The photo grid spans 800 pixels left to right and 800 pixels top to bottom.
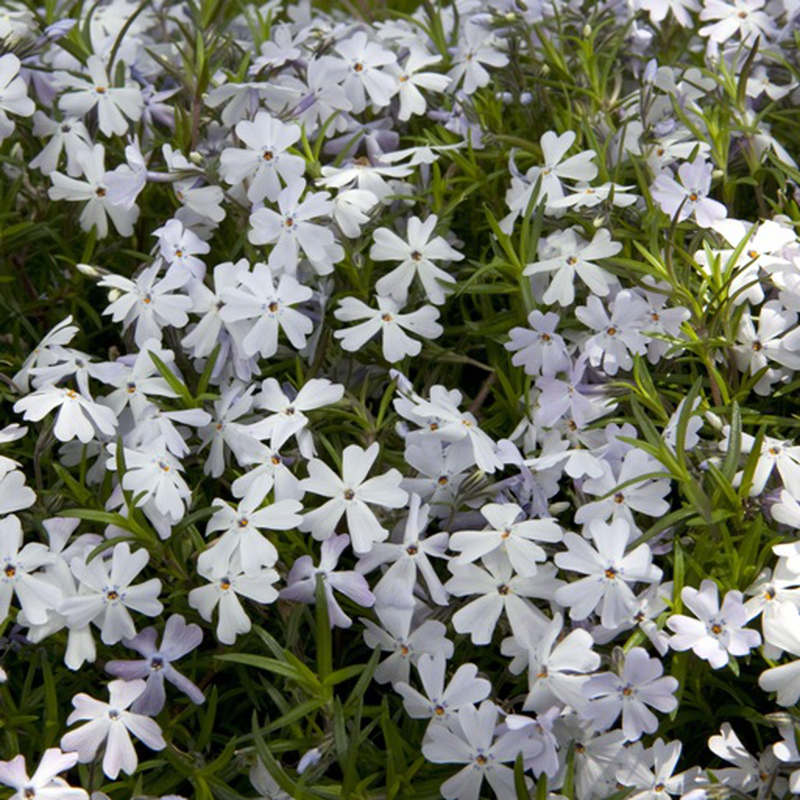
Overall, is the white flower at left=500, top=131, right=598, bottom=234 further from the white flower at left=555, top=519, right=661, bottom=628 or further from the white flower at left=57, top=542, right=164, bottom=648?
the white flower at left=57, top=542, right=164, bottom=648

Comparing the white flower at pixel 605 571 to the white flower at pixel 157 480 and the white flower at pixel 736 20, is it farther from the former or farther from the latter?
the white flower at pixel 736 20

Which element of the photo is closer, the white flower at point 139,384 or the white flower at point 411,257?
the white flower at point 139,384

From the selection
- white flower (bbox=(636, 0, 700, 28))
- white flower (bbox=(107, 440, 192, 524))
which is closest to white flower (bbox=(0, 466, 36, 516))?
white flower (bbox=(107, 440, 192, 524))

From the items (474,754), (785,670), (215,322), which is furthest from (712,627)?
(215,322)

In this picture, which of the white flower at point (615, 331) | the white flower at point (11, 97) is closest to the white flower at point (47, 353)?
the white flower at point (11, 97)

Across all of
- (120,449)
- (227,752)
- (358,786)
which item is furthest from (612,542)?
(120,449)

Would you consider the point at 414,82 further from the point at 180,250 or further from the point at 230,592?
the point at 230,592
